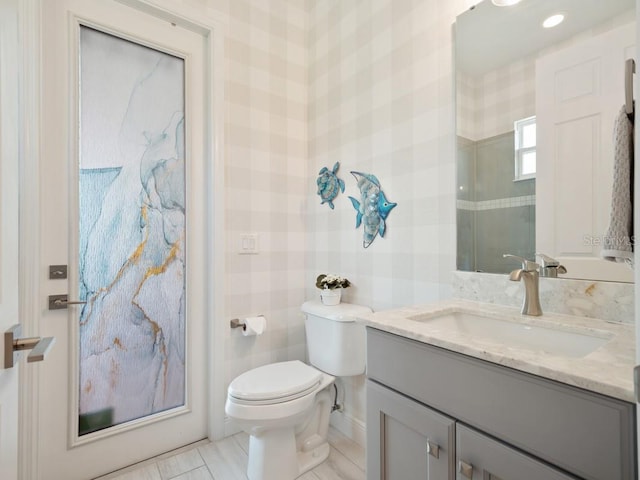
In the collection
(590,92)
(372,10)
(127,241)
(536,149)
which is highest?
(372,10)

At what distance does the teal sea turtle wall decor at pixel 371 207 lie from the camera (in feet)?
5.31

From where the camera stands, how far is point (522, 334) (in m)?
1.01

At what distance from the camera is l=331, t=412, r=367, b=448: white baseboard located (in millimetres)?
1714

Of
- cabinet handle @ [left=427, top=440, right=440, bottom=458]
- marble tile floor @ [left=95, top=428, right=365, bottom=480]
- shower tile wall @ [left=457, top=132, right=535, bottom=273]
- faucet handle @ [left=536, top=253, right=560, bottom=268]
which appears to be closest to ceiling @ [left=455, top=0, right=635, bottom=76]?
shower tile wall @ [left=457, top=132, right=535, bottom=273]

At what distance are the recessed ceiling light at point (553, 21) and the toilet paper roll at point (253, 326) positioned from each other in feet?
5.88

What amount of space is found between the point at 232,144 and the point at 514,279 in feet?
5.07

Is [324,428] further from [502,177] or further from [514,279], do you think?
[502,177]

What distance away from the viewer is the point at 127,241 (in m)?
1.57

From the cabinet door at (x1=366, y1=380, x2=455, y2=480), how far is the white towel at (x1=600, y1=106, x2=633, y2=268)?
1.78ft

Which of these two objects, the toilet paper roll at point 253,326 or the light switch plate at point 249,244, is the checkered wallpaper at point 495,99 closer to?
the light switch plate at point 249,244

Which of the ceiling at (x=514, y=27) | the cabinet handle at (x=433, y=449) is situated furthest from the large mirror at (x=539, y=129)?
the cabinet handle at (x=433, y=449)

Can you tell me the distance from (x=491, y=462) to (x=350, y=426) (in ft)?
3.94

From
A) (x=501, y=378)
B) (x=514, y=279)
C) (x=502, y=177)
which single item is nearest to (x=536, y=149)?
(x=502, y=177)

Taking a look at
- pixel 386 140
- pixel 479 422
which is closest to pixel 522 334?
pixel 479 422
